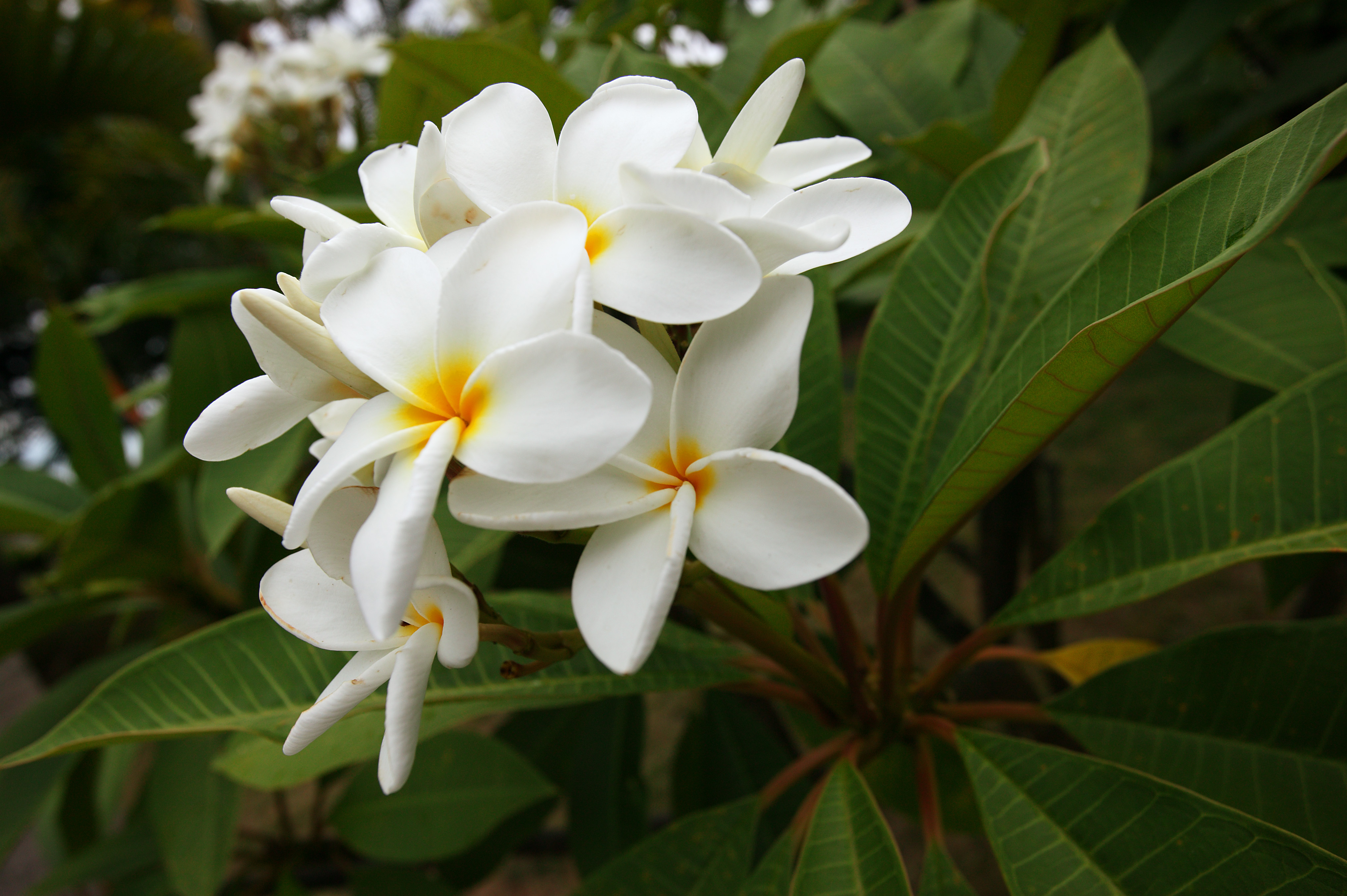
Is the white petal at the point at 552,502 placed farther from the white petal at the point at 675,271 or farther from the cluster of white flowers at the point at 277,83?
the cluster of white flowers at the point at 277,83

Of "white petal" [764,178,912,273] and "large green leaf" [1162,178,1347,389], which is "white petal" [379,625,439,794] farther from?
"large green leaf" [1162,178,1347,389]

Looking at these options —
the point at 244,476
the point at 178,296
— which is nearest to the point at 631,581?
the point at 244,476

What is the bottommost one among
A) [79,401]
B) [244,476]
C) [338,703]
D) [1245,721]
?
[79,401]

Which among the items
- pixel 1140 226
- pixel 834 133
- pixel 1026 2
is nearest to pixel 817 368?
pixel 1140 226

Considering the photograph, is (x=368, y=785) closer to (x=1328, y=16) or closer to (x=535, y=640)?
(x=535, y=640)

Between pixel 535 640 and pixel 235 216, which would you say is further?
pixel 235 216

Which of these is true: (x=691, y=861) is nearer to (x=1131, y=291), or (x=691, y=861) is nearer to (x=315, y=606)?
(x=315, y=606)

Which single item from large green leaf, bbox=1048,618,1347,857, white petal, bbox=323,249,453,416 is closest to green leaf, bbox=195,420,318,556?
white petal, bbox=323,249,453,416
